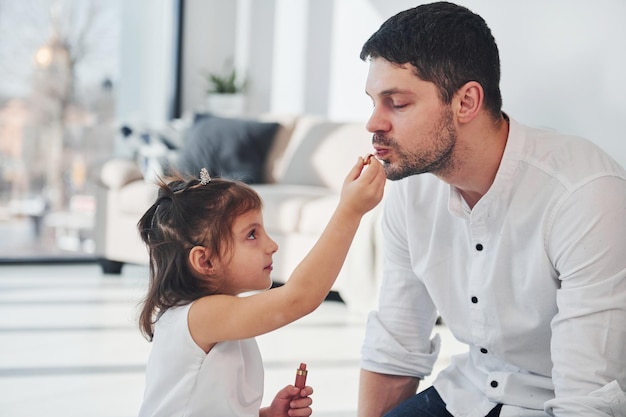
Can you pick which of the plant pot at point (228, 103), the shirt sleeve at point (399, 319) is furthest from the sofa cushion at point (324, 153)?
the shirt sleeve at point (399, 319)

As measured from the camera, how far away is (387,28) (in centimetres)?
167

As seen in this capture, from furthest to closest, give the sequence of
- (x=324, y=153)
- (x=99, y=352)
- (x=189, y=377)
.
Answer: (x=324, y=153) → (x=99, y=352) → (x=189, y=377)

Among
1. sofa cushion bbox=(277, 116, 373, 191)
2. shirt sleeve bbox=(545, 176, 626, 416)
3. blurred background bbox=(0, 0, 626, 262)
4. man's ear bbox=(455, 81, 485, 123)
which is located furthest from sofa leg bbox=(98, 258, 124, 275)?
shirt sleeve bbox=(545, 176, 626, 416)

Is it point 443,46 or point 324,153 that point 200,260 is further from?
point 324,153

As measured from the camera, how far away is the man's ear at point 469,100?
165 cm

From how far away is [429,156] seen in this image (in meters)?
1.65

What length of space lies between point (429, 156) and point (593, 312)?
1.29 feet

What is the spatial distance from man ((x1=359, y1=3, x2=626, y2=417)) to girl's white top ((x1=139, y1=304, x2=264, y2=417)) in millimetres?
346

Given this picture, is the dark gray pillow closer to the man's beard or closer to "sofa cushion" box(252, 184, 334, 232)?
"sofa cushion" box(252, 184, 334, 232)

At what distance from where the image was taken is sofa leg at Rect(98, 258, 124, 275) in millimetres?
5426

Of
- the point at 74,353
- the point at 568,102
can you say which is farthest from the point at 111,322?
the point at 568,102

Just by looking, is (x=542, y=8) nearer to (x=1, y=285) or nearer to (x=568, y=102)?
(x=568, y=102)

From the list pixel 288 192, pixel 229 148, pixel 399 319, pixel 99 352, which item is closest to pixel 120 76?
pixel 229 148

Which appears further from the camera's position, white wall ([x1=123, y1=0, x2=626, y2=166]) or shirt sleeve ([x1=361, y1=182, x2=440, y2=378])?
white wall ([x1=123, y1=0, x2=626, y2=166])
